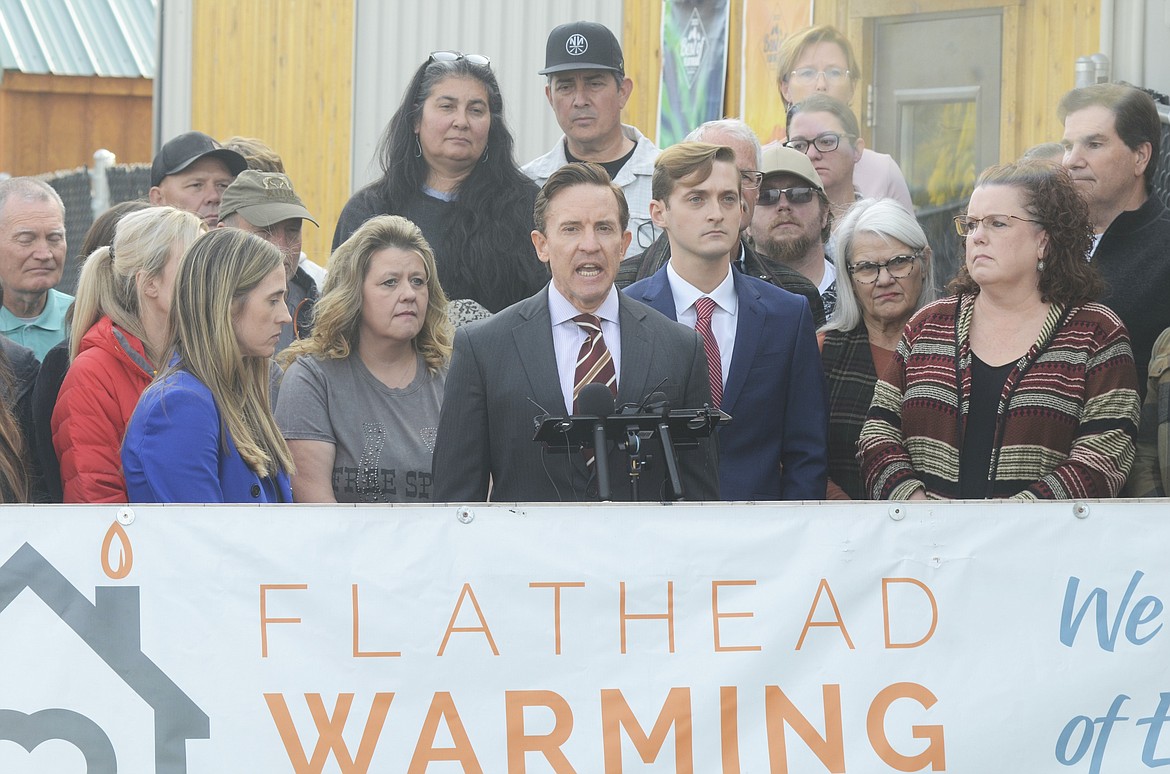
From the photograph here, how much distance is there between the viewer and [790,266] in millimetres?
6070

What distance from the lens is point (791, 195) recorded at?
614 cm

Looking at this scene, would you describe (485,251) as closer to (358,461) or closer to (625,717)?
(358,461)

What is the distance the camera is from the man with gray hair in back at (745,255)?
5773mm

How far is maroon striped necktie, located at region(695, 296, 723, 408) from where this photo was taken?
5141mm

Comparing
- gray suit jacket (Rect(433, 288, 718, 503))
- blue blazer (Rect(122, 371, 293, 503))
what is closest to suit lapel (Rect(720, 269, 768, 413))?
gray suit jacket (Rect(433, 288, 718, 503))

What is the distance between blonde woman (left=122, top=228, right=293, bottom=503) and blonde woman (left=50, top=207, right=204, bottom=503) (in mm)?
259

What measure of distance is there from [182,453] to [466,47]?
562cm

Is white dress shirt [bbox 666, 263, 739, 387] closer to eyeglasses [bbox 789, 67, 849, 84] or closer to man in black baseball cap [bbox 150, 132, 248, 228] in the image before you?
man in black baseball cap [bbox 150, 132, 248, 228]

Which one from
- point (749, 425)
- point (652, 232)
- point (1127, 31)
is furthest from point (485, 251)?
point (1127, 31)

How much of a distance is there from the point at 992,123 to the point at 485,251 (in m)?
3.44

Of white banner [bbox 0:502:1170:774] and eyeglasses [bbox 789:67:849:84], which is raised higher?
eyeglasses [bbox 789:67:849:84]

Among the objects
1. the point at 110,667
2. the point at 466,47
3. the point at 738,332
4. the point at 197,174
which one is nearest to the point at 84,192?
the point at 466,47

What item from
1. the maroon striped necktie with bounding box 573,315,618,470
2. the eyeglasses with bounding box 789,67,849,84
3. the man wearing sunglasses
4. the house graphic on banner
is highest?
the eyeglasses with bounding box 789,67,849,84

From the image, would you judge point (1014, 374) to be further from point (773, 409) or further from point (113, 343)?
point (113, 343)
